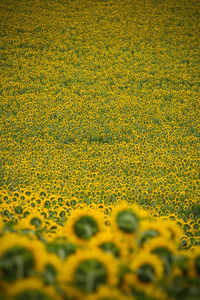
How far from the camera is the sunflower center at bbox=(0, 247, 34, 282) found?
1208 millimetres

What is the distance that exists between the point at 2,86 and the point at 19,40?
6.35m

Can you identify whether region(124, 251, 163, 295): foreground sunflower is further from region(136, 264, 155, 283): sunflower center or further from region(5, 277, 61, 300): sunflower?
region(5, 277, 61, 300): sunflower

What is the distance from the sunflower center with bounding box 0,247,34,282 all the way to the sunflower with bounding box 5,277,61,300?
0.07 metres

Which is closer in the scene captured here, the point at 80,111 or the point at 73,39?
the point at 80,111

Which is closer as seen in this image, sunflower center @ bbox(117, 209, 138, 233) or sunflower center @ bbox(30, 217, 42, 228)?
sunflower center @ bbox(117, 209, 138, 233)

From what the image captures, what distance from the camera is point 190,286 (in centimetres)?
136

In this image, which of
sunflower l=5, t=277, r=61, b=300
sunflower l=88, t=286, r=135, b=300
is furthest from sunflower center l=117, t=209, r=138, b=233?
sunflower l=5, t=277, r=61, b=300

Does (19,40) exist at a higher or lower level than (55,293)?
higher

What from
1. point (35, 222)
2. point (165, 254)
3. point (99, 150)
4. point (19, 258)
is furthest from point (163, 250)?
point (99, 150)

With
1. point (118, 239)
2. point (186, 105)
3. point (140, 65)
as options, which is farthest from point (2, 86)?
point (118, 239)

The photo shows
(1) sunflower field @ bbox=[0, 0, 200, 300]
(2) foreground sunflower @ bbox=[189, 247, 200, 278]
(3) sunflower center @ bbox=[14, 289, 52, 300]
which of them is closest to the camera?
(3) sunflower center @ bbox=[14, 289, 52, 300]

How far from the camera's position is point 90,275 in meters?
1.19

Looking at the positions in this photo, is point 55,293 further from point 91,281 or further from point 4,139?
point 4,139

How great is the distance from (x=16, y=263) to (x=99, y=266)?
0.31m
